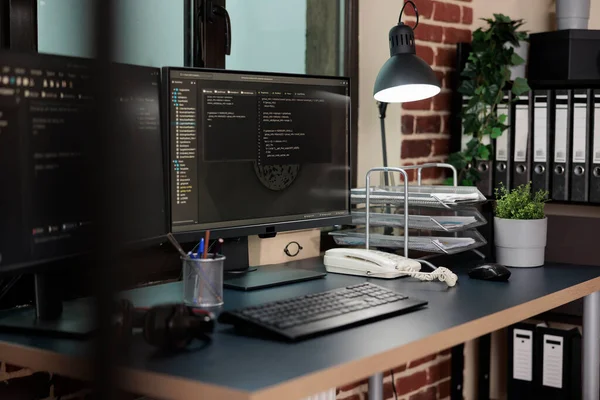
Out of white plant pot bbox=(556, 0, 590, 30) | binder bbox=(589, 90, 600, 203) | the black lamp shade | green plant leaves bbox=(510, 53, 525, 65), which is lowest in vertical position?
binder bbox=(589, 90, 600, 203)

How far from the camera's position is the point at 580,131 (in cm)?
252

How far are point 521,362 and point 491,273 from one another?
3.13 ft

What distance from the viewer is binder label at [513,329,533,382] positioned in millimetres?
2643

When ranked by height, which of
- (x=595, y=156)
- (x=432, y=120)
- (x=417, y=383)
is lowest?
(x=417, y=383)

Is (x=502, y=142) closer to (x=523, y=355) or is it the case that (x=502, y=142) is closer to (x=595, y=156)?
(x=595, y=156)

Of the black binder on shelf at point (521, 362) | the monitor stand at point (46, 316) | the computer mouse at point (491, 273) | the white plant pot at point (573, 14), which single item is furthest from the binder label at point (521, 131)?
the monitor stand at point (46, 316)

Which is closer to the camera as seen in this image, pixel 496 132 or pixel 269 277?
pixel 269 277

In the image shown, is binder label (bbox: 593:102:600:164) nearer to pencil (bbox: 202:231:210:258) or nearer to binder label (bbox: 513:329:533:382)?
binder label (bbox: 513:329:533:382)

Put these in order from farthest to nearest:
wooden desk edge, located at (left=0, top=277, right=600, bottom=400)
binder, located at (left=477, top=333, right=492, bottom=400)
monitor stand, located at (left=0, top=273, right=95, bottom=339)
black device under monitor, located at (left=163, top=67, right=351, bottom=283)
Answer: binder, located at (left=477, top=333, right=492, bottom=400) < black device under monitor, located at (left=163, top=67, right=351, bottom=283) < monitor stand, located at (left=0, top=273, right=95, bottom=339) < wooden desk edge, located at (left=0, top=277, right=600, bottom=400)

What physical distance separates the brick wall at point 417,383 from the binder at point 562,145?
0.69 meters

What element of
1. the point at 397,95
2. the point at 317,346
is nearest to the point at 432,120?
the point at 397,95

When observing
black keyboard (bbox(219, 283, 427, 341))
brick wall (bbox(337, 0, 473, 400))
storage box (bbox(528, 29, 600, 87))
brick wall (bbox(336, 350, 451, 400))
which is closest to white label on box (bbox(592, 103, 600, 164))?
storage box (bbox(528, 29, 600, 87))

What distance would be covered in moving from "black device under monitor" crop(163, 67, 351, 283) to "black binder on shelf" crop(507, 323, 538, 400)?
97cm

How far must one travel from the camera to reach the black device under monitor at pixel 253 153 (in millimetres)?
1639
